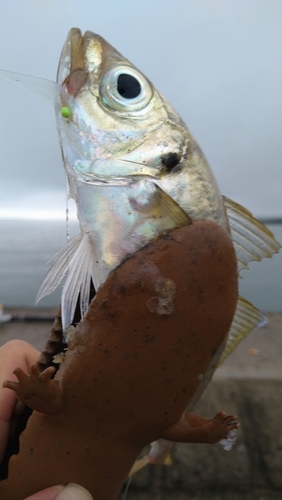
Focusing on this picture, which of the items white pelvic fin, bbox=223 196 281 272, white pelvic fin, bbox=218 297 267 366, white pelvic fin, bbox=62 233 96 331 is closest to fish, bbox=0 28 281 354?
white pelvic fin, bbox=62 233 96 331

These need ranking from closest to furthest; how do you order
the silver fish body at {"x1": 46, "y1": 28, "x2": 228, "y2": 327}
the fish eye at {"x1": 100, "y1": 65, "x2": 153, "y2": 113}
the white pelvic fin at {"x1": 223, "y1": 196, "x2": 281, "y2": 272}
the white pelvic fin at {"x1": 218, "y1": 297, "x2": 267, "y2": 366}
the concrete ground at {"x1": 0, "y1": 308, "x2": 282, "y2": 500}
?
1. the silver fish body at {"x1": 46, "y1": 28, "x2": 228, "y2": 327}
2. the fish eye at {"x1": 100, "y1": 65, "x2": 153, "y2": 113}
3. the white pelvic fin at {"x1": 223, "y1": 196, "x2": 281, "y2": 272}
4. the white pelvic fin at {"x1": 218, "y1": 297, "x2": 267, "y2": 366}
5. the concrete ground at {"x1": 0, "y1": 308, "x2": 282, "y2": 500}

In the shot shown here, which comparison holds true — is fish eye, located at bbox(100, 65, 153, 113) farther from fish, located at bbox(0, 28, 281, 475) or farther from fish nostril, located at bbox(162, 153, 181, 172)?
fish nostril, located at bbox(162, 153, 181, 172)

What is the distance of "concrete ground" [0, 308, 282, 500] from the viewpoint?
2047 mm

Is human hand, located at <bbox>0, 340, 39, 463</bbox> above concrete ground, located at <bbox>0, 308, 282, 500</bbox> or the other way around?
above

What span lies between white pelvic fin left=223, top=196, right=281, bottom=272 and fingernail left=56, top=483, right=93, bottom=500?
3.44ft

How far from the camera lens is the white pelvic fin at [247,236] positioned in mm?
1368

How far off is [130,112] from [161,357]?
85 centimetres

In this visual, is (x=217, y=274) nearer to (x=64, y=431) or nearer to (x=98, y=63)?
(x=64, y=431)

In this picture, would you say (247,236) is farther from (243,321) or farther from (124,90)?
(124,90)

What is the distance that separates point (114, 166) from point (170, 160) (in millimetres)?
198

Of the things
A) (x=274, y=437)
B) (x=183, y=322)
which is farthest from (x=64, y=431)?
(x=274, y=437)

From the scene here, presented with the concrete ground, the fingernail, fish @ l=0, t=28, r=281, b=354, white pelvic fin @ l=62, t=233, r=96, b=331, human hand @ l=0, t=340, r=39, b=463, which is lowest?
the concrete ground

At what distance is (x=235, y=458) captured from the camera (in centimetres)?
217

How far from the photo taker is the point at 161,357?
0.96m
